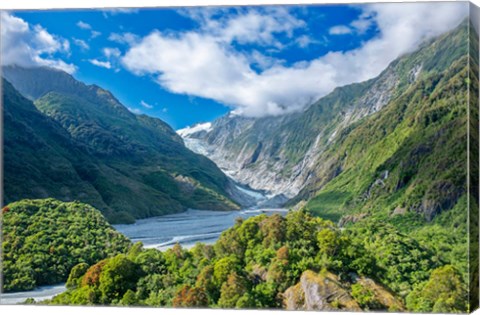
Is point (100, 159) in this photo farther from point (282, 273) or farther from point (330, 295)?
point (330, 295)

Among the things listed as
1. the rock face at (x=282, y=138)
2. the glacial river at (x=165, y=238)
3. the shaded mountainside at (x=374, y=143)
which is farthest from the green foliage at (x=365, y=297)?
the rock face at (x=282, y=138)

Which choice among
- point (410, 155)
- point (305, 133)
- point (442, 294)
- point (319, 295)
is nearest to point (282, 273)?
point (319, 295)

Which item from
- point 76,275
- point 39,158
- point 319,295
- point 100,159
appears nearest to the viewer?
point 319,295

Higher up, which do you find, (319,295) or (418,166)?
(418,166)

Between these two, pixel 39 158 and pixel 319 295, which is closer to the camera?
pixel 319 295

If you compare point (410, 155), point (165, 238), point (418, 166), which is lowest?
point (165, 238)

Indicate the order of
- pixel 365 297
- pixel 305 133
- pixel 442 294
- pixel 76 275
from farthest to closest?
pixel 305 133, pixel 76 275, pixel 365 297, pixel 442 294

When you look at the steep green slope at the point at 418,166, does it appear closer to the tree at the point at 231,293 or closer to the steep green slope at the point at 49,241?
the tree at the point at 231,293

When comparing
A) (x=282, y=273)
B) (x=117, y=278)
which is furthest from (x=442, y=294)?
(x=117, y=278)
